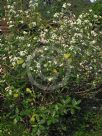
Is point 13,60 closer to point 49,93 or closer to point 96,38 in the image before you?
point 49,93

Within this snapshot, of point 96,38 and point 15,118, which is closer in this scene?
point 15,118

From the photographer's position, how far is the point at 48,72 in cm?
820

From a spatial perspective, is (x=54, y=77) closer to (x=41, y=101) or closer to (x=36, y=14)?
(x=41, y=101)

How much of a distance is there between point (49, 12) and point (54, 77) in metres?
3.39

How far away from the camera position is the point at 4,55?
28.8ft

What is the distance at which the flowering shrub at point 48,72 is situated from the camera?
8.00m

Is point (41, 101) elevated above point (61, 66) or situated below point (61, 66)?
below

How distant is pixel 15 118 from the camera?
800 cm

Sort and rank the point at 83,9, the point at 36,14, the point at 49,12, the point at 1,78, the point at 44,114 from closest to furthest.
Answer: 1. the point at 44,114
2. the point at 1,78
3. the point at 36,14
4. the point at 49,12
5. the point at 83,9

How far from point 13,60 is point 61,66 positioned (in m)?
0.85

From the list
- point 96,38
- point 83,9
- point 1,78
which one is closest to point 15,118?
point 1,78

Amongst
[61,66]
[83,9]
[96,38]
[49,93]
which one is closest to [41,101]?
[49,93]

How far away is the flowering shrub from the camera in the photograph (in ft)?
26.2

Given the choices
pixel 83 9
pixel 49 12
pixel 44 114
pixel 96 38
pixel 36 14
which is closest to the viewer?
pixel 44 114
